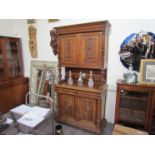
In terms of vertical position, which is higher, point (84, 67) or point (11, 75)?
point (84, 67)

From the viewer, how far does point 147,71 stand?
176cm

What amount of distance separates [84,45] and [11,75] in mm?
2081

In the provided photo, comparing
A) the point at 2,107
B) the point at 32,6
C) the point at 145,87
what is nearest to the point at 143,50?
the point at 145,87

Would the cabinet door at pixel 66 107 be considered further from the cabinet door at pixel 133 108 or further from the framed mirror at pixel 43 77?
the cabinet door at pixel 133 108

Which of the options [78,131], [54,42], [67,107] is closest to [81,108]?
[67,107]

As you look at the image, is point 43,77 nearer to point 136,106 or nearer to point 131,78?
point 131,78

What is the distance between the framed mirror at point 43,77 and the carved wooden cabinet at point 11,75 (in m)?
0.32

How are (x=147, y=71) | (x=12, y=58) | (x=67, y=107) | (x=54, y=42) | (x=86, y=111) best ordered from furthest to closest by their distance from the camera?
(x=12, y=58), (x=54, y=42), (x=67, y=107), (x=86, y=111), (x=147, y=71)

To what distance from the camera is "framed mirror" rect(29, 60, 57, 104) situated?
8.91ft

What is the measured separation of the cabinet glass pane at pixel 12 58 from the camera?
111 inches

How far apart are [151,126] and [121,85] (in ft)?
2.69

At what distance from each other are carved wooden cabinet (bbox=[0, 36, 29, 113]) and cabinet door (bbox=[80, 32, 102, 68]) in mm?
1902
